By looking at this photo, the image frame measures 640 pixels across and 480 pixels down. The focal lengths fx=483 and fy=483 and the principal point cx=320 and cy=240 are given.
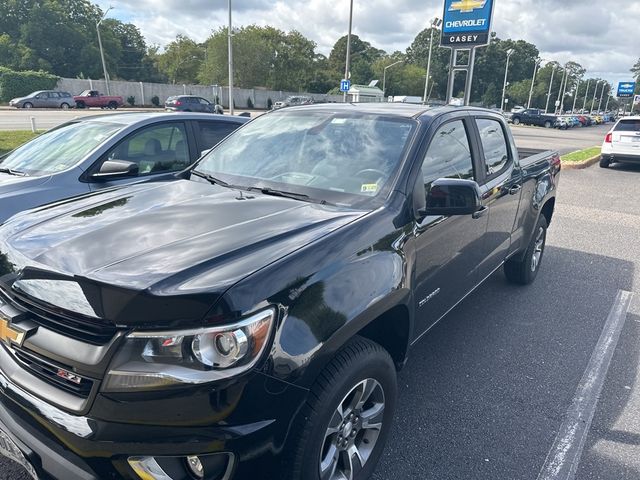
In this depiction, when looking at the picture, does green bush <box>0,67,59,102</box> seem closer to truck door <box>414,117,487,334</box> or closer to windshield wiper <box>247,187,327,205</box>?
windshield wiper <box>247,187,327,205</box>

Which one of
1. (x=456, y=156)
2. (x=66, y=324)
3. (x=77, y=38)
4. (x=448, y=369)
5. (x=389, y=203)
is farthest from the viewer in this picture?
(x=77, y=38)

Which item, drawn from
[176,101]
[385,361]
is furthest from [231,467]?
[176,101]

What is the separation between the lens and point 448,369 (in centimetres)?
360

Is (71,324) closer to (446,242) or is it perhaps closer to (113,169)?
(446,242)

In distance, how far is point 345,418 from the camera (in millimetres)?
2119

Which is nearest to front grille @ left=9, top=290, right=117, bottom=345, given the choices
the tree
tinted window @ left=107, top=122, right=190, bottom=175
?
tinted window @ left=107, top=122, right=190, bottom=175

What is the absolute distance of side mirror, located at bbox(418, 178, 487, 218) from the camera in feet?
8.45

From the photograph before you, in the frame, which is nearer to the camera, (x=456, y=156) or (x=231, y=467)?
(x=231, y=467)

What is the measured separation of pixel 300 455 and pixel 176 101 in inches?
1472

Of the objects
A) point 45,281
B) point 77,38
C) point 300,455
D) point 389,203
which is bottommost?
point 300,455

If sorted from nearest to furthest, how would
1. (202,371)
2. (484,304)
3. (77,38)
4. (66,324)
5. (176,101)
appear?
(202,371)
(66,324)
(484,304)
(176,101)
(77,38)

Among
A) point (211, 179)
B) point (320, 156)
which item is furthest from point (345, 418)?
point (211, 179)

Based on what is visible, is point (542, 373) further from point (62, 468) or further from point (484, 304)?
point (62, 468)

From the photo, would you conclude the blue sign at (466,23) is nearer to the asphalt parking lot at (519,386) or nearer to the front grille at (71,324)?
the asphalt parking lot at (519,386)
